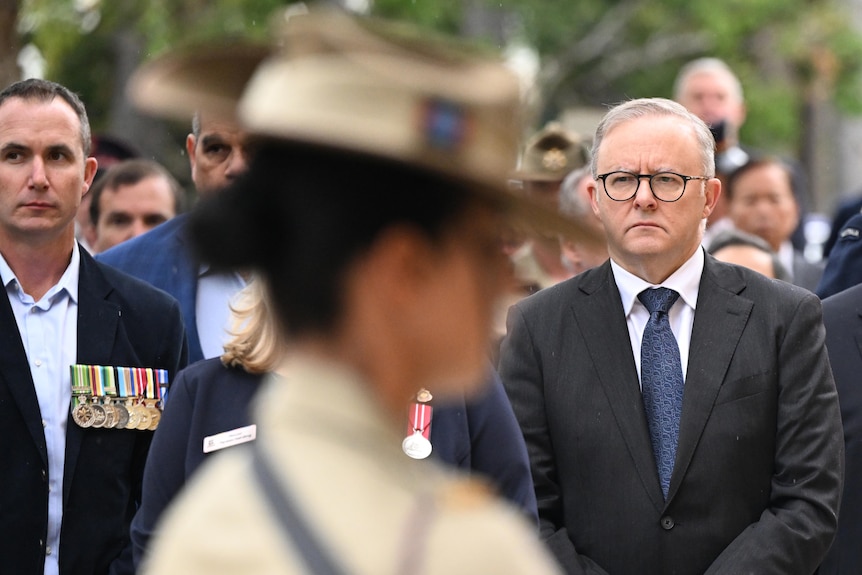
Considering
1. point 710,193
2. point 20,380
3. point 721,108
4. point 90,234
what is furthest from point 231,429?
point 721,108

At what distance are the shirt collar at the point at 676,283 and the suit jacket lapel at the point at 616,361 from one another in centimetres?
3

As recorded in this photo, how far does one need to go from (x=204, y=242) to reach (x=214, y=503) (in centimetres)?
40

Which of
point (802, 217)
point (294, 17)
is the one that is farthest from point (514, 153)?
point (802, 217)

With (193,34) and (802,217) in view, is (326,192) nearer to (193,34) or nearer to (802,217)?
(802,217)

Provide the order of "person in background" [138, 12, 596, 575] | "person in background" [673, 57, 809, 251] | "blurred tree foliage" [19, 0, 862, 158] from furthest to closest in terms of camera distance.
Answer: "blurred tree foliage" [19, 0, 862, 158] → "person in background" [673, 57, 809, 251] → "person in background" [138, 12, 596, 575]

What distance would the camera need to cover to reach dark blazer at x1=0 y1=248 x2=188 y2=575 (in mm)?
4887

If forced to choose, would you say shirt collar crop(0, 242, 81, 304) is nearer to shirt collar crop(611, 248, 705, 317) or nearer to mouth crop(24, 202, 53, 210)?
mouth crop(24, 202, 53, 210)

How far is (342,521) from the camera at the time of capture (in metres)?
1.93

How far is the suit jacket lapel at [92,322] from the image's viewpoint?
5023 millimetres

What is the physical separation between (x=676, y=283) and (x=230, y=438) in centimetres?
163

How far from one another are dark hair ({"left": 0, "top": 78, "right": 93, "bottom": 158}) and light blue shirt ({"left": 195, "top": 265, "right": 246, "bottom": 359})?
703mm

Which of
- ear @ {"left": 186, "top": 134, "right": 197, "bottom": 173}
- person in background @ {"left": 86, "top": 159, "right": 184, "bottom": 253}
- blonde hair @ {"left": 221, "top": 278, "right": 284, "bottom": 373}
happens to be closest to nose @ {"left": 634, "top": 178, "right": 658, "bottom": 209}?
blonde hair @ {"left": 221, "top": 278, "right": 284, "bottom": 373}

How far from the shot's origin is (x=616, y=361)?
487cm

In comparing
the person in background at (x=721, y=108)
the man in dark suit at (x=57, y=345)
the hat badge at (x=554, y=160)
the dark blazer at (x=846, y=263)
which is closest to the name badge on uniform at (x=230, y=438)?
the man in dark suit at (x=57, y=345)
